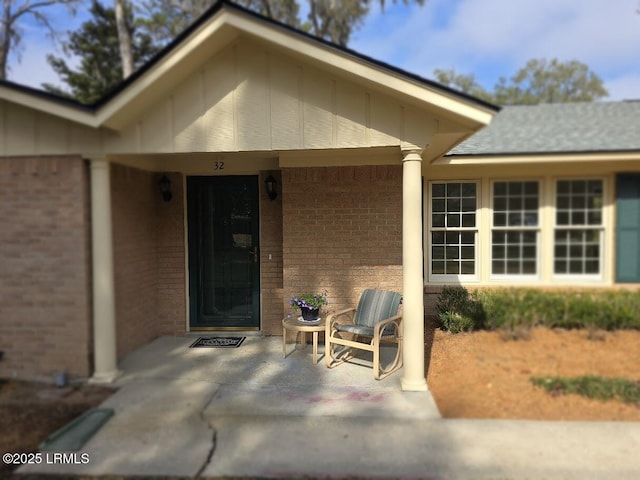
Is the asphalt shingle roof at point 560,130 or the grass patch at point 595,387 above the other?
the asphalt shingle roof at point 560,130

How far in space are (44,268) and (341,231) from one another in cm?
363

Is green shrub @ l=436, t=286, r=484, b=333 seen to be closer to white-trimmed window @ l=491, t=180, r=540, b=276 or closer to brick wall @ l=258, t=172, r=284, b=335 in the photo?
white-trimmed window @ l=491, t=180, r=540, b=276

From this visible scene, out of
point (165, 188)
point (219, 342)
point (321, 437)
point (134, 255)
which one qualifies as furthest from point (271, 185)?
point (321, 437)

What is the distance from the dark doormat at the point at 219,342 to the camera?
5.77m

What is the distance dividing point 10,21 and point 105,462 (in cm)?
1876

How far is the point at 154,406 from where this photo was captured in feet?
12.9

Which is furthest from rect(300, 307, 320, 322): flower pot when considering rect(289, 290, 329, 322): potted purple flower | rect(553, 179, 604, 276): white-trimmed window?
rect(553, 179, 604, 276): white-trimmed window

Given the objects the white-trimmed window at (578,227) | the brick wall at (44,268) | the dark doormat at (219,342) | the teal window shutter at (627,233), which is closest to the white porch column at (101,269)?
the brick wall at (44,268)

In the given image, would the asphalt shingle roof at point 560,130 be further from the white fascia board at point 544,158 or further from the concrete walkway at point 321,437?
the concrete walkway at point 321,437

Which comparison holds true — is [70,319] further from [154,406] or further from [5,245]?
[154,406]

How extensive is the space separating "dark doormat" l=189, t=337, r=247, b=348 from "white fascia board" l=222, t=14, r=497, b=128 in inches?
153

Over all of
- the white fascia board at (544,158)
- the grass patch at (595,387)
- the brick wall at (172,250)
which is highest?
the white fascia board at (544,158)

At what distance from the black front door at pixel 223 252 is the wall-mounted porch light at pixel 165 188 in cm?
28

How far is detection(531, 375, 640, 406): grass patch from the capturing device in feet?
13.1
